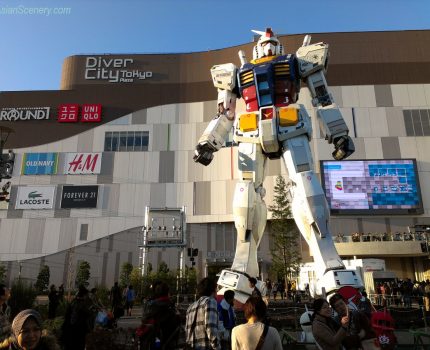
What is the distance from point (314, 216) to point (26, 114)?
40.4 metres

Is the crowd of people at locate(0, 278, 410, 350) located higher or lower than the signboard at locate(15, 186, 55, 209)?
lower

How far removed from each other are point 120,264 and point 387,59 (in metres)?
35.9

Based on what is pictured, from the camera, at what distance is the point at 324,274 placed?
7.42 meters

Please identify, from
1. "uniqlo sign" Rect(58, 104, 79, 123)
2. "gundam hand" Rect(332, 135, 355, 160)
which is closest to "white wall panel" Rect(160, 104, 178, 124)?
"uniqlo sign" Rect(58, 104, 79, 123)

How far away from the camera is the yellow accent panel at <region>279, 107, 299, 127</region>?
8664 millimetres

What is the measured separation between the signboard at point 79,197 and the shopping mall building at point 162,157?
10cm

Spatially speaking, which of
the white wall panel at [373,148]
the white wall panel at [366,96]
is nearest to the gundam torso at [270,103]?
the white wall panel at [373,148]

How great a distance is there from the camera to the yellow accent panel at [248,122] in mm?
8961

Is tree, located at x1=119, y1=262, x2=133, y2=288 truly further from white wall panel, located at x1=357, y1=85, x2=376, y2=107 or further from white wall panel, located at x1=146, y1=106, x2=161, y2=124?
white wall panel, located at x1=357, y1=85, x2=376, y2=107

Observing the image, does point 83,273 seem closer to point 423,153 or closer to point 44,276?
point 44,276

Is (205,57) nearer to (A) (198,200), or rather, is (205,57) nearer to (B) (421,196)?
(A) (198,200)

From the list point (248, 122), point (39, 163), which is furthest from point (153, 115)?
point (248, 122)

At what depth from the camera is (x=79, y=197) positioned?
119 feet

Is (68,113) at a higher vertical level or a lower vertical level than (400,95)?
lower
